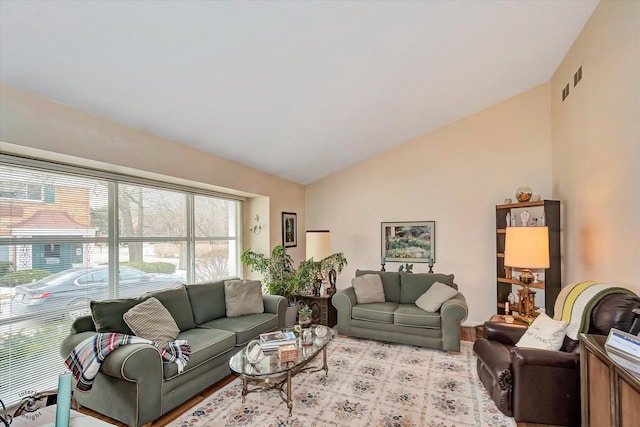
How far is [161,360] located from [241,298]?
149cm

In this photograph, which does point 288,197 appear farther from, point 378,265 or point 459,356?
point 459,356

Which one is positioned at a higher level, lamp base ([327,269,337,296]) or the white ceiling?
the white ceiling

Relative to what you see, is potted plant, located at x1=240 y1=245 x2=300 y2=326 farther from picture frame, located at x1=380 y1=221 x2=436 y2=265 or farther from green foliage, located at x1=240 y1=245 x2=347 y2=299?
picture frame, located at x1=380 y1=221 x2=436 y2=265

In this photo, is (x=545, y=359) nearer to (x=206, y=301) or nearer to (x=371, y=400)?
(x=371, y=400)

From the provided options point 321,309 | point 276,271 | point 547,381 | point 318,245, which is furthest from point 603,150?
point 276,271

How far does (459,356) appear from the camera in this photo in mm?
3625

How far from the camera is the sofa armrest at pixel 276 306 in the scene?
395 centimetres

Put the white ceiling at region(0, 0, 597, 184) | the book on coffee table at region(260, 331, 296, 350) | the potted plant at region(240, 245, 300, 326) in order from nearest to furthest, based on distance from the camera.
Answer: the white ceiling at region(0, 0, 597, 184)
the book on coffee table at region(260, 331, 296, 350)
the potted plant at region(240, 245, 300, 326)

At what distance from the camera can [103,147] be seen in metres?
2.75

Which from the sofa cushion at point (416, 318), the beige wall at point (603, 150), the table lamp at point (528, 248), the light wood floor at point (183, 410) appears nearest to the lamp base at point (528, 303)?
the table lamp at point (528, 248)

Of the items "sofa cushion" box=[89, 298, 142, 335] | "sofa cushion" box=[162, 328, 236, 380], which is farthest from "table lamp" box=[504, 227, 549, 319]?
"sofa cushion" box=[89, 298, 142, 335]

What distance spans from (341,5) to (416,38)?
36.0 inches

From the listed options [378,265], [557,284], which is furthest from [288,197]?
[557,284]

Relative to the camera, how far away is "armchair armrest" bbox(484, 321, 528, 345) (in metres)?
2.91
